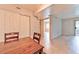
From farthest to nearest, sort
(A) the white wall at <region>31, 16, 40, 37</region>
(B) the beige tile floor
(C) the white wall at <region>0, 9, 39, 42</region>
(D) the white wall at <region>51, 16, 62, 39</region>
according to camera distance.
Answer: (D) the white wall at <region>51, 16, 62, 39</region> < (B) the beige tile floor < (C) the white wall at <region>0, 9, 39, 42</region> < (A) the white wall at <region>31, 16, 40, 37</region>

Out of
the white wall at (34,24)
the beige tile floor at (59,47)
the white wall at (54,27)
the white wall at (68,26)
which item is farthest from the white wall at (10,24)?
the white wall at (68,26)

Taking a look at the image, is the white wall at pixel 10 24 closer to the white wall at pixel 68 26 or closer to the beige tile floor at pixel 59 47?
the beige tile floor at pixel 59 47

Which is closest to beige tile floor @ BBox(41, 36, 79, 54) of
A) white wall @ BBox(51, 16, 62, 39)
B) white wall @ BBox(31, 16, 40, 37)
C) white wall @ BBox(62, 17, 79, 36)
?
white wall @ BBox(31, 16, 40, 37)

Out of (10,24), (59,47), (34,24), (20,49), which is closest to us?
(20,49)

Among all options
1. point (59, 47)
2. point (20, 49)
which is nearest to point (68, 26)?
point (59, 47)

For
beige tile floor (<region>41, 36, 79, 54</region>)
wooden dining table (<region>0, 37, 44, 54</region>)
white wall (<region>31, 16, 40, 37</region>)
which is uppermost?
white wall (<region>31, 16, 40, 37</region>)

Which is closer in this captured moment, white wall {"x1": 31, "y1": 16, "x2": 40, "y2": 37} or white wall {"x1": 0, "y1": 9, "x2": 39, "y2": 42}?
white wall {"x1": 31, "y1": 16, "x2": 40, "y2": 37}

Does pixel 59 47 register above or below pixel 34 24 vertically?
below

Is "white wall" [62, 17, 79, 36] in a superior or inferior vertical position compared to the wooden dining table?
superior

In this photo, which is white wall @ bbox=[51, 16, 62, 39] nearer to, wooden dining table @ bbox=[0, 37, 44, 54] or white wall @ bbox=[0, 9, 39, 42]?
white wall @ bbox=[0, 9, 39, 42]

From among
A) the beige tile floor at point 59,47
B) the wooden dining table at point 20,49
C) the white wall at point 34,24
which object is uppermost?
the white wall at point 34,24

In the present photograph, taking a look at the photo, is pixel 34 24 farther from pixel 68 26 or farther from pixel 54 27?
pixel 68 26

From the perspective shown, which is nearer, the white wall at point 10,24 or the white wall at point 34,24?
the white wall at point 34,24
